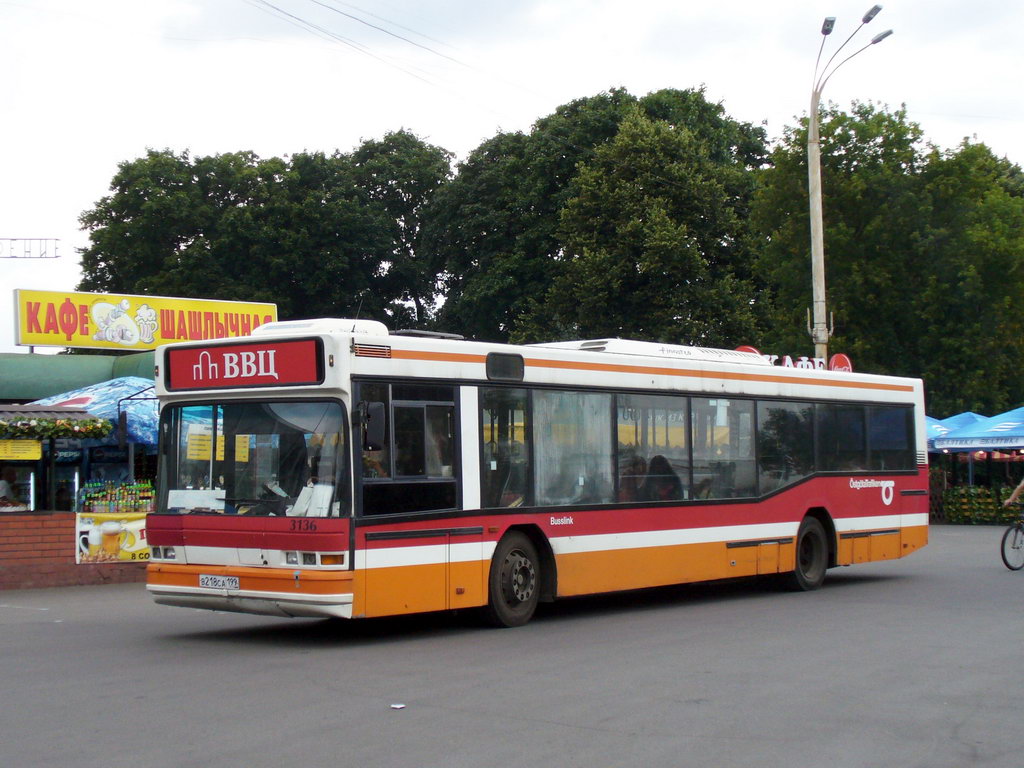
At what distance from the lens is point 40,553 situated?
18.6 metres

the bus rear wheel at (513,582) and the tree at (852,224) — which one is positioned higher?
the tree at (852,224)

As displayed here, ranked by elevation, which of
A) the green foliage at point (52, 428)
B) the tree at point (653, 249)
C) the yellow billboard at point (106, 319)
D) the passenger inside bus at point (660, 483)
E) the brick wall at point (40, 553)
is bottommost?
the brick wall at point (40, 553)

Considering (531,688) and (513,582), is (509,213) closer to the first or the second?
(513,582)

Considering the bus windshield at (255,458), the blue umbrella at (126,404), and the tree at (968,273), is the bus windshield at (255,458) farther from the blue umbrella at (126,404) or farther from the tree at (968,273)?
the tree at (968,273)

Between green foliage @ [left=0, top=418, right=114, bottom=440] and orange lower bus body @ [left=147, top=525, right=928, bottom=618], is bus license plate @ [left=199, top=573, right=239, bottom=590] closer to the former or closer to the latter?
orange lower bus body @ [left=147, top=525, right=928, bottom=618]

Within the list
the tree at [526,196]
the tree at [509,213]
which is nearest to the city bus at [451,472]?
the tree at [526,196]

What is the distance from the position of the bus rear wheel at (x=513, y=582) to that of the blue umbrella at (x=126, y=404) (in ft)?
36.1

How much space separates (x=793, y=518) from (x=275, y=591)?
26.7ft

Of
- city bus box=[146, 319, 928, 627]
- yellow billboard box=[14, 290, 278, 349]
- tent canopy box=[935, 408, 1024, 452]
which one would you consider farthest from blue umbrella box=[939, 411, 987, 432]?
city bus box=[146, 319, 928, 627]

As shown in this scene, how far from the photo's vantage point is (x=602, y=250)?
130 ft

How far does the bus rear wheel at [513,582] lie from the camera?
12562 millimetres

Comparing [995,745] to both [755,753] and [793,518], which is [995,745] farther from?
[793,518]

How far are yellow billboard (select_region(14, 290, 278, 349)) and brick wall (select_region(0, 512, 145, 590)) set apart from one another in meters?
13.3

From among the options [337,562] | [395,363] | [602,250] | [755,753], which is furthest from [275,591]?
[602,250]
